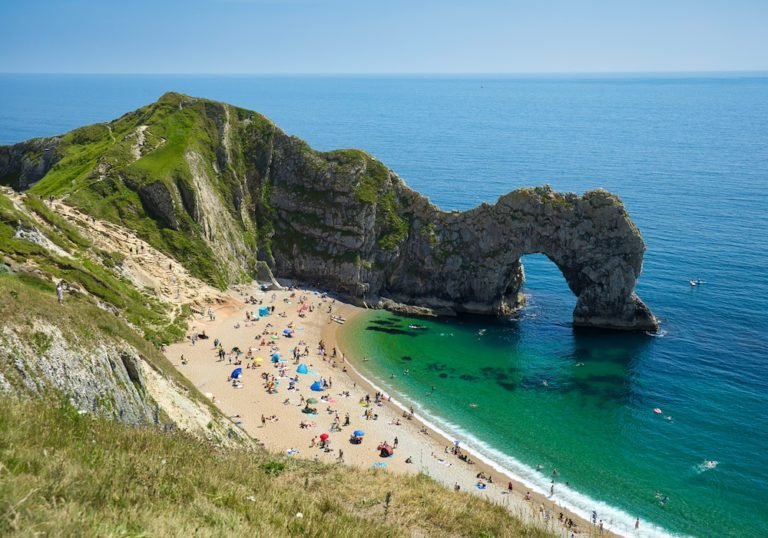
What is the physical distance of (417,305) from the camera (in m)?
76.9

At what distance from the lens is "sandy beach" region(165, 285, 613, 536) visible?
4381 cm

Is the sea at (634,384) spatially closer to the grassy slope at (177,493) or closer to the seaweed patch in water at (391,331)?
the seaweed patch in water at (391,331)

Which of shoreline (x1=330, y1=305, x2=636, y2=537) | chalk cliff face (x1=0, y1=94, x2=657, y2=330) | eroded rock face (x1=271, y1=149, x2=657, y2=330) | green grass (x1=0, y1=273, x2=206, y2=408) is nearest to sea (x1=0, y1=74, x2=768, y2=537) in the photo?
shoreline (x1=330, y1=305, x2=636, y2=537)

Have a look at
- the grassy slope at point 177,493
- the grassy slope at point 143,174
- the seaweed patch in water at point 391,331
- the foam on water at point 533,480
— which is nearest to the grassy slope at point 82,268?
the grassy slope at point 143,174

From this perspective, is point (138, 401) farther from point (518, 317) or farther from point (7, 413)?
point (518, 317)

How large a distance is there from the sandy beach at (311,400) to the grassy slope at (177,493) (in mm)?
17012

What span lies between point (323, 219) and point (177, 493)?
226ft

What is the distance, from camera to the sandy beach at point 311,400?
43812mm

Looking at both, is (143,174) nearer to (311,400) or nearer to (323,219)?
(323,219)

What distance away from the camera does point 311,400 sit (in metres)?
53.5

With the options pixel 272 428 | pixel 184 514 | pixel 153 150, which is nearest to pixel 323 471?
pixel 184 514

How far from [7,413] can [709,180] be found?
151 m

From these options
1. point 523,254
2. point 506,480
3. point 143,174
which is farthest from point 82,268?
point 523,254

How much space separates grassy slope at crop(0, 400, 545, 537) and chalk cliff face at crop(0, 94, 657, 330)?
5546 centimetres
